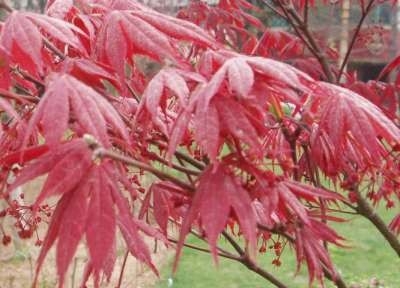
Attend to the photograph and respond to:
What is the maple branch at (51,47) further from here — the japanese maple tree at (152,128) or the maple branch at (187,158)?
the maple branch at (187,158)

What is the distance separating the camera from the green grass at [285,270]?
→ 3.79 m

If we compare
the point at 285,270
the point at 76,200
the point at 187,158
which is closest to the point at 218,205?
the point at 76,200

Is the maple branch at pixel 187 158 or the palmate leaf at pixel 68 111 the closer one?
the palmate leaf at pixel 68 111

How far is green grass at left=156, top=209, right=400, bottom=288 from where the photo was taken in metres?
3.79

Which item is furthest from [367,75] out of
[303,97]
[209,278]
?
[303,97]

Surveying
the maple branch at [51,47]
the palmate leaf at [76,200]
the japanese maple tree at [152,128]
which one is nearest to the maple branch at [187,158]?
the japanese maple tree at [152,128]

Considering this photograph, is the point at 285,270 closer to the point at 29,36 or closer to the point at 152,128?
the point at 152,128

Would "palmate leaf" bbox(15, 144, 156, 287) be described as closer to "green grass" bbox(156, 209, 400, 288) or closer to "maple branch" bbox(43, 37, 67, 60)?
"maple branch" bbox(43, 37, 67, 60)

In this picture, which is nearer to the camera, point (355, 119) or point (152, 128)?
point (355, 119)

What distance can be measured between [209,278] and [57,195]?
3.27 meters

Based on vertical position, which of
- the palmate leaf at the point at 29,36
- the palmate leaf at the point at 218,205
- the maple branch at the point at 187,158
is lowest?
the maple branch at the point at 187,158

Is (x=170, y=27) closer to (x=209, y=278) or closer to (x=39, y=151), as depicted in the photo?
(x=39, y=151)

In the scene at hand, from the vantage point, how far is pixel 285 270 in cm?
399

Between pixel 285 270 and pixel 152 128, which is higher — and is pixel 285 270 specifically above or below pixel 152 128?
below
